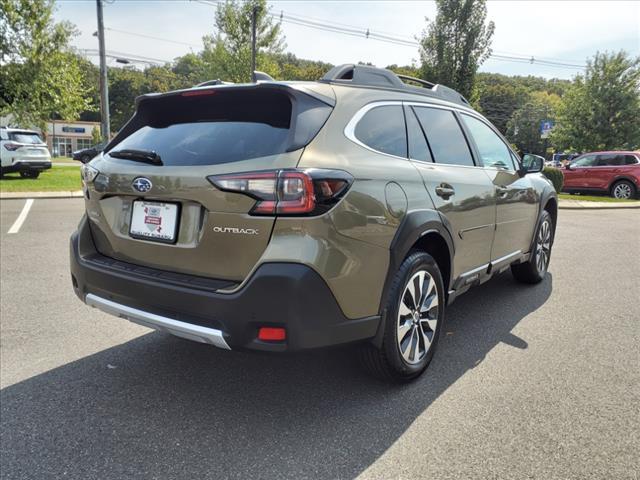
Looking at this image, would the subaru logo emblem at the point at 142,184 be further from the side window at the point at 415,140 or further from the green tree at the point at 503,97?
the green tree at the point at 503,97

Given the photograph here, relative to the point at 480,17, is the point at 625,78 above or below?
below

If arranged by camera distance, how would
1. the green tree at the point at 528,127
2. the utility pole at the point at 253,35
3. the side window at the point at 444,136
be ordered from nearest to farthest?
the side window at the point at 444,136, the utility pole at the point at 253,35, the green tree at the point at 528,127

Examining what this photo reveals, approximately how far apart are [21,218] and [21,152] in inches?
338

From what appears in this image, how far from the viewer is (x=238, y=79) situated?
2448 centimetres

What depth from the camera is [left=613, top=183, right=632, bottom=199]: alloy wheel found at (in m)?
16.8

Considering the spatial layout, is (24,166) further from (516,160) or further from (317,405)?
(317,405)

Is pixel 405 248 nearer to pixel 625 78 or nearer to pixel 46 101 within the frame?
pixel 46 101

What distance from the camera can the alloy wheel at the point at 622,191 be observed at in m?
16.8

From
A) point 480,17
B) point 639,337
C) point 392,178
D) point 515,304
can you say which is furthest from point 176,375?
point 480,17

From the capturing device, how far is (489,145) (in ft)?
13.8

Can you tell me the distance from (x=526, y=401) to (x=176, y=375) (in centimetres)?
210

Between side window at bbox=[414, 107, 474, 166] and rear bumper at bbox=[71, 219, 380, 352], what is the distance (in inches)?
55.6

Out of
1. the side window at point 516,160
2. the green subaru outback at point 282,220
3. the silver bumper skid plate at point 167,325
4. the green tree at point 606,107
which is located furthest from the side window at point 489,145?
the green tree at point 606,107

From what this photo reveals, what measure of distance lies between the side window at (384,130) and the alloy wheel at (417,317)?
75 cm
